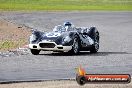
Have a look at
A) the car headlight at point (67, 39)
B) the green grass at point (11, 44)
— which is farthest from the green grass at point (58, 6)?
the car headlight at point (67, 39)

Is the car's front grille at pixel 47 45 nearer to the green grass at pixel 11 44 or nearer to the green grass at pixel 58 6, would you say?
the green grass at pixel 11 44

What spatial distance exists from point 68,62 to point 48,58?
142cm

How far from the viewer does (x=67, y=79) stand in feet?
44.2

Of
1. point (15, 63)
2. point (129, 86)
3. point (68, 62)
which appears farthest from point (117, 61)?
point (129, 86)

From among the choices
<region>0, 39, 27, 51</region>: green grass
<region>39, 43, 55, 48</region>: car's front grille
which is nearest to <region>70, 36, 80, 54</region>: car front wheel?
<region>39, 43, 55, 48</region>: car's front grille

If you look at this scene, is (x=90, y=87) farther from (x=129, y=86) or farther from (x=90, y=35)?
(x=90, y=35)

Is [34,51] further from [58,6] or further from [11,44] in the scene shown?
[58,6]

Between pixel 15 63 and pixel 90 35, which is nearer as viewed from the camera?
pixel 15 63

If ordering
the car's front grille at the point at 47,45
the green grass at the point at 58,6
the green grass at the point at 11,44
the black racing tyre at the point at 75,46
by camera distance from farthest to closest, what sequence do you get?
the green grass at the point at 58,6 → the green grass at the point at 11,44 → the black racing tyre at the point at 75,46 → the car's front grille at the point at 47,45

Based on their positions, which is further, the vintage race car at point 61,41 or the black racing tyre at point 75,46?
the black racing tyre at point 75,46

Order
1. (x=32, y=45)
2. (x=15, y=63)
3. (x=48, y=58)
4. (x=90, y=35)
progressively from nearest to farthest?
(x=15, y=63) < (x=48, y=58) < (x=32, y=45) < (x=90, y=35)

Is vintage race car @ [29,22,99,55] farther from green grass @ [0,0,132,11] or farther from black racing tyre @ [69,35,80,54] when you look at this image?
green grass @ [0,0,132,11]

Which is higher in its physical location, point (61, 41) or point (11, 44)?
point (61, 41)

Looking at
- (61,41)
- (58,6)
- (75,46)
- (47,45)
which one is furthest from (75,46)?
(58,6)
